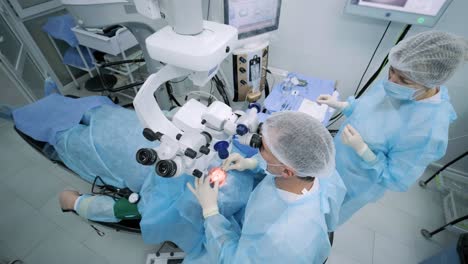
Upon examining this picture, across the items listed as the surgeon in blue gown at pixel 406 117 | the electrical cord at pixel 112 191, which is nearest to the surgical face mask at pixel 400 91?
the surgeon in blue gown at pixel 406 117

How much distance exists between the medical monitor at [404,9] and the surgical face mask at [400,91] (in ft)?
2.14

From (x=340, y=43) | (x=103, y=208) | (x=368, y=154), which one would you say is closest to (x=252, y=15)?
(x=340, y=43)

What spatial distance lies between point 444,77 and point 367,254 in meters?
1.29

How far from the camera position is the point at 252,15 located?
1661 mm

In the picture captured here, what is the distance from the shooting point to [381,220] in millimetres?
1812

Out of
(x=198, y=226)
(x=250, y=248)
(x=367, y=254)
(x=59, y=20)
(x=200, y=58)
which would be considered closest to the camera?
(x=200, y=58)

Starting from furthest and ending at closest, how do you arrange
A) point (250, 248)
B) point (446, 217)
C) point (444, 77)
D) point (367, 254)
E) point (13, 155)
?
point (13, 155), point (446, 217), point (367, 254), point (444, 77), point (250, 248)

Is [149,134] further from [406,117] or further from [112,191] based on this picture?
[406,117]

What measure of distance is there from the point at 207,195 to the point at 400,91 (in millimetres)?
970

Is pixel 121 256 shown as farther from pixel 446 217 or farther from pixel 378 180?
pixel 446 217

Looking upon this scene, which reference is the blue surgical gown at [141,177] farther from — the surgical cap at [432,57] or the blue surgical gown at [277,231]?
the surgical cap at [432,57]

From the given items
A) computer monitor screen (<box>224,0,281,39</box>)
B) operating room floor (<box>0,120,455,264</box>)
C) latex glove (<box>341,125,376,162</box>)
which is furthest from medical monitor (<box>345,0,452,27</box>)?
operating room floor (<box>0,120,455,264</box>)

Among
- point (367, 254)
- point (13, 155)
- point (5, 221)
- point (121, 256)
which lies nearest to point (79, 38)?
point (13, 155)

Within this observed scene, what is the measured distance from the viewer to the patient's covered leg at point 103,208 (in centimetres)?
127
